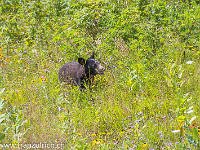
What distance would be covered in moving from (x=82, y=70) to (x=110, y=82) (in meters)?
1.29

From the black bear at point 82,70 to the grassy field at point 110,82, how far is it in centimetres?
18

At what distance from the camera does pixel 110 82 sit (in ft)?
16.9

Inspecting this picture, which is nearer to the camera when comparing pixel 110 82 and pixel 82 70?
pixel 110 82

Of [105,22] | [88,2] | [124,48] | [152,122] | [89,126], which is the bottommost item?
[89,126]

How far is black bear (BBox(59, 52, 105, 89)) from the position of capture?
577 cm

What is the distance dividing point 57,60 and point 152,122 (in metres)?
4.10

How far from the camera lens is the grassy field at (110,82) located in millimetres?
3299

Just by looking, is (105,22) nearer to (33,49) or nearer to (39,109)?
(33,49)

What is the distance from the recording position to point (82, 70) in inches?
246

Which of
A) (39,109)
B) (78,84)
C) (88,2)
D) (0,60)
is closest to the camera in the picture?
(39,109)

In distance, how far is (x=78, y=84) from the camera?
248 inches

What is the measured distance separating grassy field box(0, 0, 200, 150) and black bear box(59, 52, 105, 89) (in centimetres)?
18

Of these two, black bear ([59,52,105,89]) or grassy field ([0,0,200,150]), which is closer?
grassy field ([0,0,200,150])

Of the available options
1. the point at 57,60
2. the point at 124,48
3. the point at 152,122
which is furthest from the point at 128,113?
the point at 57,60
